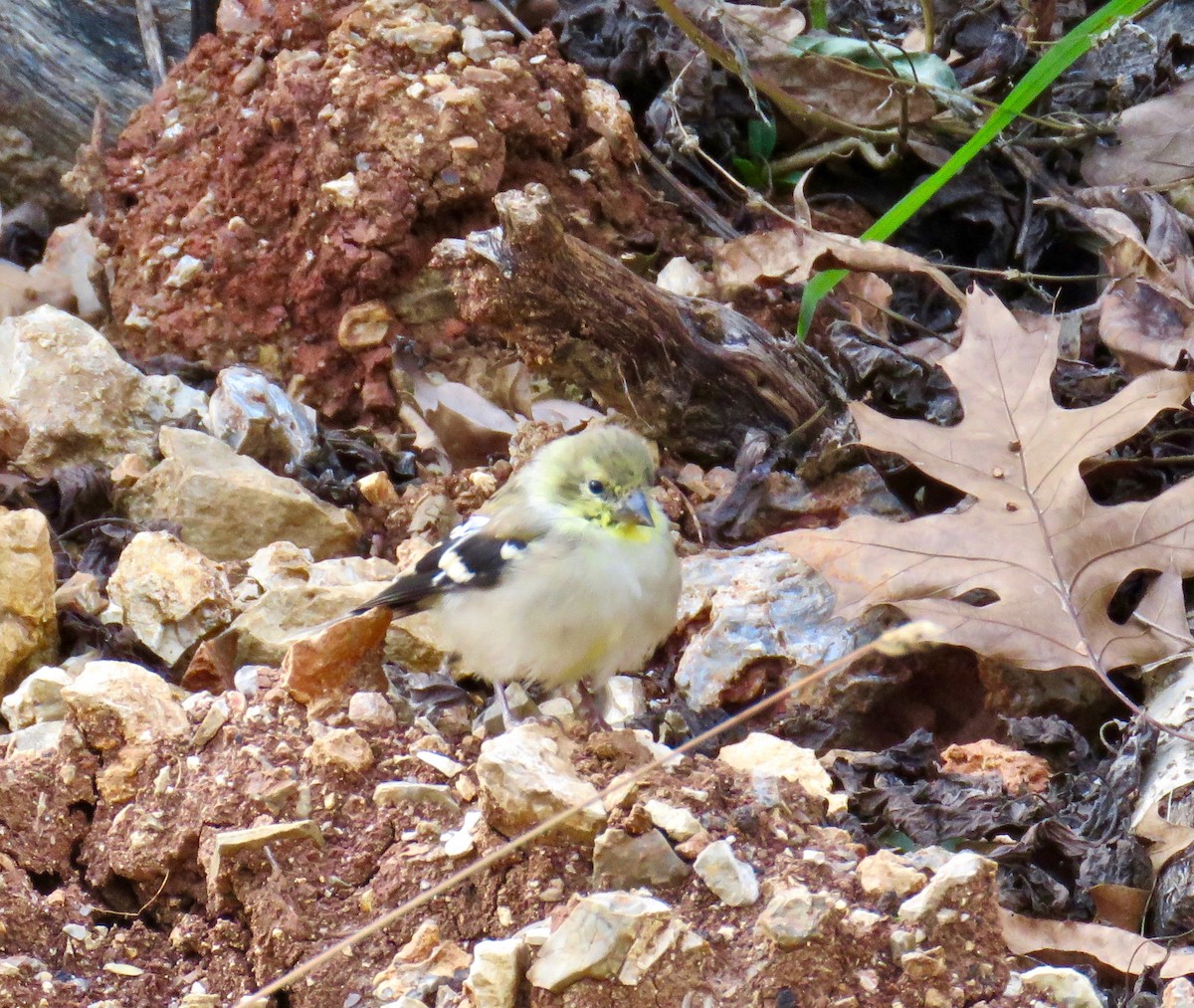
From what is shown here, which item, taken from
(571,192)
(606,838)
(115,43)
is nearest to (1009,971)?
(606,838)

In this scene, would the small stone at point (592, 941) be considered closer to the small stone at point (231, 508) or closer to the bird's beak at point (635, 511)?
the bird's beak at point (635, 511)

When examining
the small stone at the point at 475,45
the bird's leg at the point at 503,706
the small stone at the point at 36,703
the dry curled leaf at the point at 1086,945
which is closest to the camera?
the dry curled leaf at the point at 1086,945

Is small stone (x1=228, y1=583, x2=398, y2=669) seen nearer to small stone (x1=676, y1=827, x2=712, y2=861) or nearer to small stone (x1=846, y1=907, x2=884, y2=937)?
small stone (x1=676, y1=827, x2=712, y2=861)

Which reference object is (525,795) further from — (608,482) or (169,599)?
→ (169,599)

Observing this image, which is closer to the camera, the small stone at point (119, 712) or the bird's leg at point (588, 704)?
the small stone at point (119, 712)

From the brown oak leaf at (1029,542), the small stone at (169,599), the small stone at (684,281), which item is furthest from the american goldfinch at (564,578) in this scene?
the small stone at (684,281)

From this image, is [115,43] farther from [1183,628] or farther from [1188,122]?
[1183,628]

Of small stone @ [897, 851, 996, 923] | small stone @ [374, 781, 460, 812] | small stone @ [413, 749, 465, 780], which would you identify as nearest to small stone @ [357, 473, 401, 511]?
small stone @ [413, 749, 465, 780]
